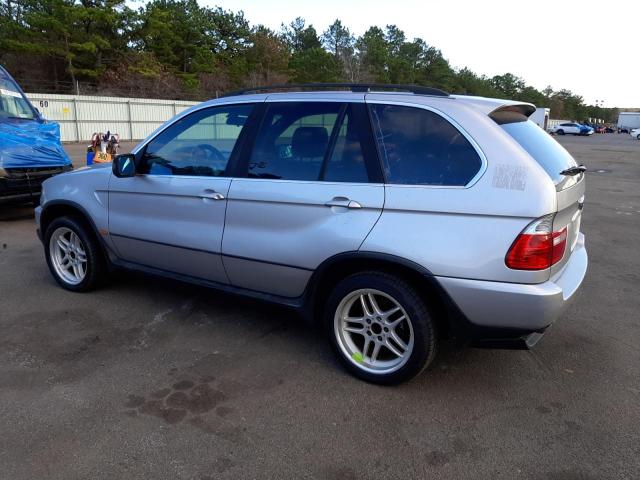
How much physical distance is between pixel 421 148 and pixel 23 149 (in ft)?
22.7

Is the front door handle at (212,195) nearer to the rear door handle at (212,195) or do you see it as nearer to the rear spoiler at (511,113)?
the rear door handle at (212,195)

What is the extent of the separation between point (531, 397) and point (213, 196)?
248 centimetres

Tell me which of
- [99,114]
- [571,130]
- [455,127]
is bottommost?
[455,127]

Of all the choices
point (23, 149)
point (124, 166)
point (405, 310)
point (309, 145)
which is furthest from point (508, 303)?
point (23, 149)

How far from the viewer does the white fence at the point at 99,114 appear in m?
27.0

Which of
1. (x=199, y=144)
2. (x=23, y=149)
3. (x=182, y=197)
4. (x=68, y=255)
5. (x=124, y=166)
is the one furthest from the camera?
(x=23, y=149)

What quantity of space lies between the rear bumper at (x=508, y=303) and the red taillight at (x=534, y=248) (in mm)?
115

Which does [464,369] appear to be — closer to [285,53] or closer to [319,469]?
[319,469]

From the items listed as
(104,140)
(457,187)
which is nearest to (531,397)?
(457,187)

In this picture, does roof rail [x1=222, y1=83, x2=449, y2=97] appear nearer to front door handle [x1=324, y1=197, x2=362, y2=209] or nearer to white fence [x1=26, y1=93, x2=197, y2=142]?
front door handle [x1=324, y1=197, x2=362, y2=209]

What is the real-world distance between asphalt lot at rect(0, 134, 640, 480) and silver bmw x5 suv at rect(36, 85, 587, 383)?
0.40 meters

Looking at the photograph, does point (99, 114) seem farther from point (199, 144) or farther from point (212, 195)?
point (212, 195)

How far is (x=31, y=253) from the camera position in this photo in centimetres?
614

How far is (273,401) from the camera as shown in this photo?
307 cm
